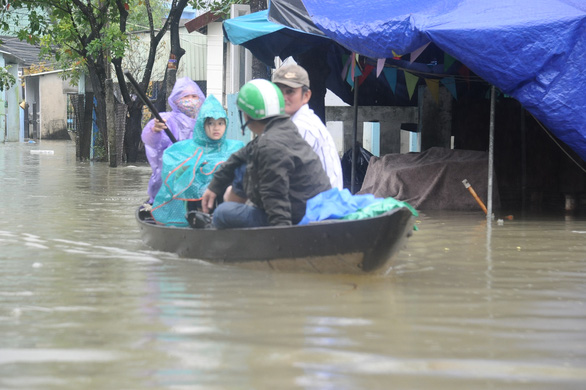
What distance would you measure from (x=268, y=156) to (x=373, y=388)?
9.19 ft

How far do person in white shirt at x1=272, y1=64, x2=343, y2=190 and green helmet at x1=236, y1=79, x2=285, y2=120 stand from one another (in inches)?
23.0

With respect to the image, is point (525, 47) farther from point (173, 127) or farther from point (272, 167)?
point (272, 167)

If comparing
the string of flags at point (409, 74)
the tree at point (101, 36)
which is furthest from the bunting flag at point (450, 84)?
the tree at point (101, 36)

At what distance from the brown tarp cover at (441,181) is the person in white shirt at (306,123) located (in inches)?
187

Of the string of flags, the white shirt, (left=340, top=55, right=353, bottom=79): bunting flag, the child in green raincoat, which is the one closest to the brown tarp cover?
the string of flags

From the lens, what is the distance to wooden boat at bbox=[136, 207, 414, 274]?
19.1 feet

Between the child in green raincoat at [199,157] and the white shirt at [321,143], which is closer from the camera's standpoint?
the white shirt at [321,143]

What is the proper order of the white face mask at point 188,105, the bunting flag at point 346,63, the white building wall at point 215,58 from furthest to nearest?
the white building wall at point 215,58
the bunting flag at point 346,63
the white face mask at point 188,105

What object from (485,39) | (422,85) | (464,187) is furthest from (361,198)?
(422,85)

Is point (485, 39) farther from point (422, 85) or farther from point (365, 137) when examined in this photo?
point (365, 137)

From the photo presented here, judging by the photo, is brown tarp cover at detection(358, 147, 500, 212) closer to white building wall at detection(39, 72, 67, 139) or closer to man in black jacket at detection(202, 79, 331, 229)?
man in black jacket at detection(202, 79, 331, 229)

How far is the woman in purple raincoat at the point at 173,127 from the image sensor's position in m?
9.17

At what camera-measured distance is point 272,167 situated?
240 inches

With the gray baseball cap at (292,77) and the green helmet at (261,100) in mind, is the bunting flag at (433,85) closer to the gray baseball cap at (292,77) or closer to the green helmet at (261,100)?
the gray baseball cap at (292,77)
